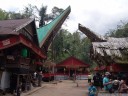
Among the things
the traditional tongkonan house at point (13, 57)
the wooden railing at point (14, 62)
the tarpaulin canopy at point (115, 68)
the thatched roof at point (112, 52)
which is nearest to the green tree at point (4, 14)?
the traditional tongkonan house at point (13, 57)

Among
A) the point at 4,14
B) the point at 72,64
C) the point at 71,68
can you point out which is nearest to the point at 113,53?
the point at 72,64

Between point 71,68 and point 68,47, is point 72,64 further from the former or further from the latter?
point 68,47

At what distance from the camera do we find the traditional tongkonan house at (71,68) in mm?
48094

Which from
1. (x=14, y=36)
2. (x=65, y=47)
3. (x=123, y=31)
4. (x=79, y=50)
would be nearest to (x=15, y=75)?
(x=14, y=36)

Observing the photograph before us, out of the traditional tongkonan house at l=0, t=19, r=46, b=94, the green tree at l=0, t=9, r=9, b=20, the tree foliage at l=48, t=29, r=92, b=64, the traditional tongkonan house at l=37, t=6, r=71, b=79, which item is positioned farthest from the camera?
the tree foliage at l=48, t=29, r=92, b=64

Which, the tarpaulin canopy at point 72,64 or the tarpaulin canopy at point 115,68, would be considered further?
the tarpaulin canopy at point 72,64

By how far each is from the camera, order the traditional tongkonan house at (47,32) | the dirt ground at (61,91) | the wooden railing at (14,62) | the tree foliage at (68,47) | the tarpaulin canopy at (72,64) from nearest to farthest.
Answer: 1. the wooden railing at (14,62)
2. the dirt ground at (61,91)
3. the traditional tongkonan house at (47,32)
4. the tarpaulin canopy at (72,64)
5. the tree foliage at (68,47)

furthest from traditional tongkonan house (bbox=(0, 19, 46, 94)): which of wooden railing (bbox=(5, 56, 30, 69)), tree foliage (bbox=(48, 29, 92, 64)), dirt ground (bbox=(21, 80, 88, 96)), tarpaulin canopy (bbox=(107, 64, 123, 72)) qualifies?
tree foliage (bbox=(48, 29, 92, 64))

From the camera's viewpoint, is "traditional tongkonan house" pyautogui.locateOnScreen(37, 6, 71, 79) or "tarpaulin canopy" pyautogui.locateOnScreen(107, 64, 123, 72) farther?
"traditional tongkonan house" pyautogui.locateOnScreen(37, 6, 71, 79)

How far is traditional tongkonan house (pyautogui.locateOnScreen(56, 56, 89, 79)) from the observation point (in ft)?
158

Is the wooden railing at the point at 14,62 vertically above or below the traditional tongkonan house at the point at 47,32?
below

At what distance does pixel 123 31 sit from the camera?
43.3 meters

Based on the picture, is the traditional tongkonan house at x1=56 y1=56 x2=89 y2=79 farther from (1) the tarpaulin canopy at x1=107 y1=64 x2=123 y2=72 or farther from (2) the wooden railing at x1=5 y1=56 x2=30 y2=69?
(1) the tarpaulin canopy at x1=107 y1=64 x2=123 y2=72

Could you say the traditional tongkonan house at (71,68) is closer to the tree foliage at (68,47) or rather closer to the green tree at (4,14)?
the tree foliage at (68,47)
